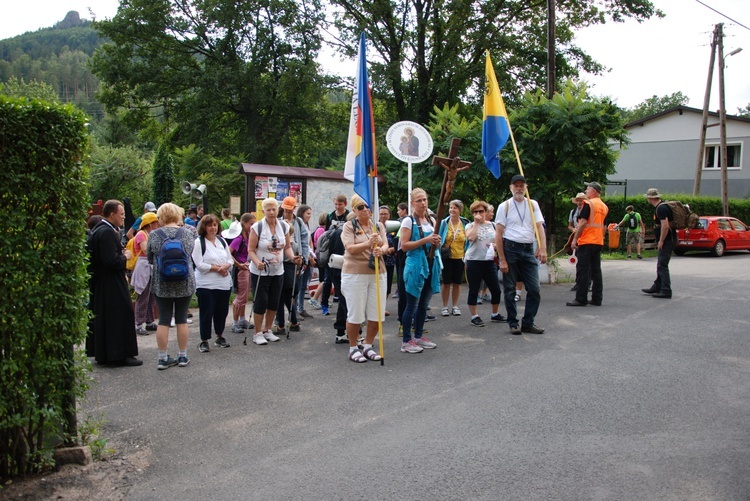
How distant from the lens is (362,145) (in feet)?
25.7

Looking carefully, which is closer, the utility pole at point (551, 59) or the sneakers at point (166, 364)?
the sneakers at point (166, 364)

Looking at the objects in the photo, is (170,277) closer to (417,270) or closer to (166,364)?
(166,364)

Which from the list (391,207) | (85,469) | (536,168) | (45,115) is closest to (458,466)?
(85,469)

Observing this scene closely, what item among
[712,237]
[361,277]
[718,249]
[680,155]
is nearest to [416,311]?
[361,277]

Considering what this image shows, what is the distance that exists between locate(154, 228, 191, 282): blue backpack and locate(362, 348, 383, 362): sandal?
2200mm

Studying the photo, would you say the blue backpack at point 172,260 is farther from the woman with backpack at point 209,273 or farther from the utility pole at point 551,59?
the utility pole at point 551,59

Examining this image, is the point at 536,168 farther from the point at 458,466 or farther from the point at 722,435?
the point at 458,466

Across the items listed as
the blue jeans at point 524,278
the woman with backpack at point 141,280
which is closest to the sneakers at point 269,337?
the woman with backpack at point 141,280

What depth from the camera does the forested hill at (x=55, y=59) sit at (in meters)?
117

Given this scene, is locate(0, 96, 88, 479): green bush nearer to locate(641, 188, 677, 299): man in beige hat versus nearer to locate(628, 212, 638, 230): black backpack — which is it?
locate(641, 188, 677, 299): man in beige hat

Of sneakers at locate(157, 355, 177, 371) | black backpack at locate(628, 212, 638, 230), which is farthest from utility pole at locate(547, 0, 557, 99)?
sneakers at locate(157, 355, 177, 371)

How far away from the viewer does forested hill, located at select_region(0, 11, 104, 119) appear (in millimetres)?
116694

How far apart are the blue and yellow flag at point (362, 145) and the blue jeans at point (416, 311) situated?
4.02 feet

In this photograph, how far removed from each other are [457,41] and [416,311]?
20.5 m
